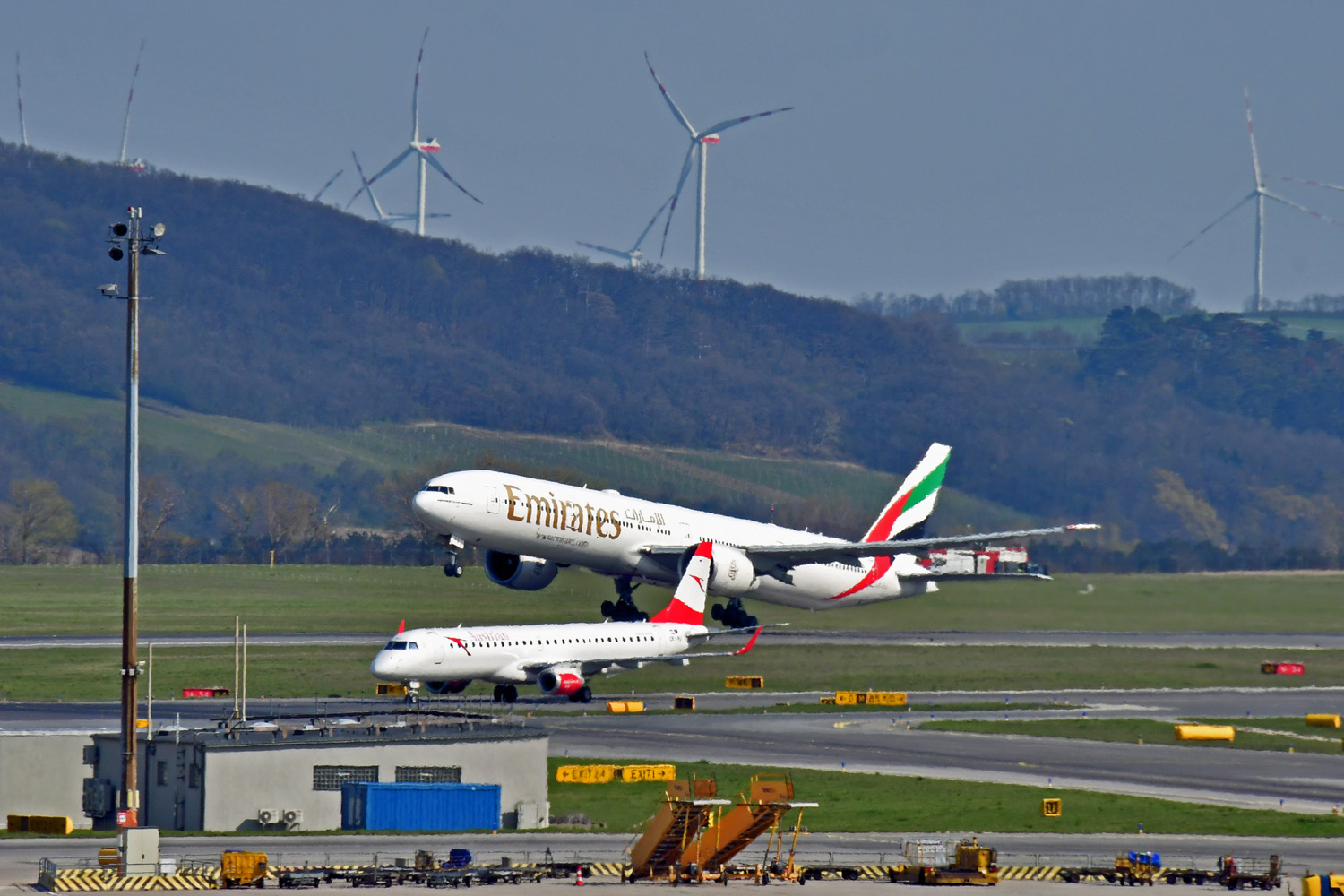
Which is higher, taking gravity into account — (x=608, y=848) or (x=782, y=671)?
(x=782, y=671)

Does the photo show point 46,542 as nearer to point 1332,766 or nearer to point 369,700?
point 369,700

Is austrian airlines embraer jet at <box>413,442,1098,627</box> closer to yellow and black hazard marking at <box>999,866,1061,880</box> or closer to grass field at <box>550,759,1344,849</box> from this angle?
grass field at <box>550,759,1344,849</box>

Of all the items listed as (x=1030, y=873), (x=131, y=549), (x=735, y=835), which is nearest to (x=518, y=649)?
(x=131, y=549)

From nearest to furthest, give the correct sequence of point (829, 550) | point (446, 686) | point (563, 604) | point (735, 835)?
1. point (735, 835)
2. point (446, 686)
3. point (829, 550)
4. point (563, 604)

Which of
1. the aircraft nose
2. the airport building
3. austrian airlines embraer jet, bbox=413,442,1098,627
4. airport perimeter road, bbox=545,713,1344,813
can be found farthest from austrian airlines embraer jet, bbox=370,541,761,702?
the airport building

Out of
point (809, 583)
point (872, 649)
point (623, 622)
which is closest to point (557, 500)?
point (623, 622)

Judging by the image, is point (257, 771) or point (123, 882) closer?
point (123, 882)

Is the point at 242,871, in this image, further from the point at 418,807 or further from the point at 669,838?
the point at 418,807
